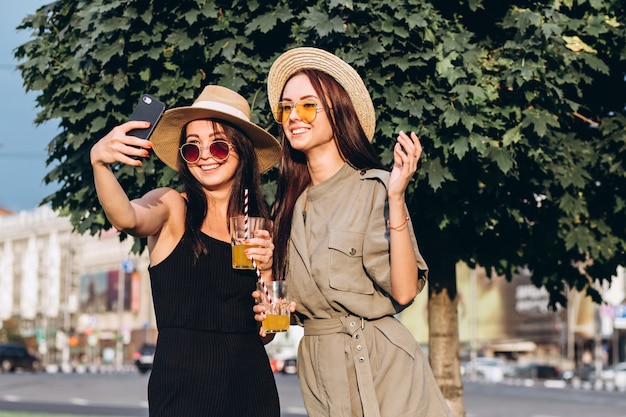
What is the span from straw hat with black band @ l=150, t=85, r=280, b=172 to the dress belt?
0.86m

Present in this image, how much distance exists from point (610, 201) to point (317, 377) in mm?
5971

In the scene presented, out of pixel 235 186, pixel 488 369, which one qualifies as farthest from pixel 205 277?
pixel 488 369

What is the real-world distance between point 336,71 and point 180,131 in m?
0.68

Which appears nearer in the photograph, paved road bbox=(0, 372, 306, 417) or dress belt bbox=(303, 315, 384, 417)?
dress belt bbox=(303, 315, 384, 417)

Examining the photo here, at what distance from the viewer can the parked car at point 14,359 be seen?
5112cm

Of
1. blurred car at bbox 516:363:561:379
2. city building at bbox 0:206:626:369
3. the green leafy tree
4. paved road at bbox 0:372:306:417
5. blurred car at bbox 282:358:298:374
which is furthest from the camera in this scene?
city building at bbox 0:206:626:369

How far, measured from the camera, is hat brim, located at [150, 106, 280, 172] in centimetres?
406

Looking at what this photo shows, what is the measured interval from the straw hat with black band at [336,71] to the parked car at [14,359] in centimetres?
4971

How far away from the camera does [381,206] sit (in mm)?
3744

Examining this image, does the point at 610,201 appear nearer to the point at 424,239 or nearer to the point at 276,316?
the point at 424,239

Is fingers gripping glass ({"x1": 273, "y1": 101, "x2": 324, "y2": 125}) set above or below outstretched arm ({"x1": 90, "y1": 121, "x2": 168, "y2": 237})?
above

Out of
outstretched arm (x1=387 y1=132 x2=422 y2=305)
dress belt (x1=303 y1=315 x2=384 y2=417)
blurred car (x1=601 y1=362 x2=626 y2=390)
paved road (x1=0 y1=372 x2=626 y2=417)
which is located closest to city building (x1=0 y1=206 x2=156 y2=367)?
blurred car (x1=601 y1=362 x2=626 y2=390)

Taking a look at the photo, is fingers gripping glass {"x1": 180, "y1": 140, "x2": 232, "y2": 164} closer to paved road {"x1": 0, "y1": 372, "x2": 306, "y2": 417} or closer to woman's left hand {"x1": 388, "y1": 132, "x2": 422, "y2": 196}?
woman's left hand {"x1": 388, "y1": 132, "x2": 422, "y2": 196}

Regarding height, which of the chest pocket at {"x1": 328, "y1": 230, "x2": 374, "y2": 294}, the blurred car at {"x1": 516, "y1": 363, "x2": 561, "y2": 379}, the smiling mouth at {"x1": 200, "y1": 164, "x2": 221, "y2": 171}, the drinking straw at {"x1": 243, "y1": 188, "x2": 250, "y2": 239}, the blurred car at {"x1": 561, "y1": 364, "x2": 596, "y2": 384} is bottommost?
the blurred car at {"x1": 516, "y1": 363, "x2": 561, "y2": 379}
